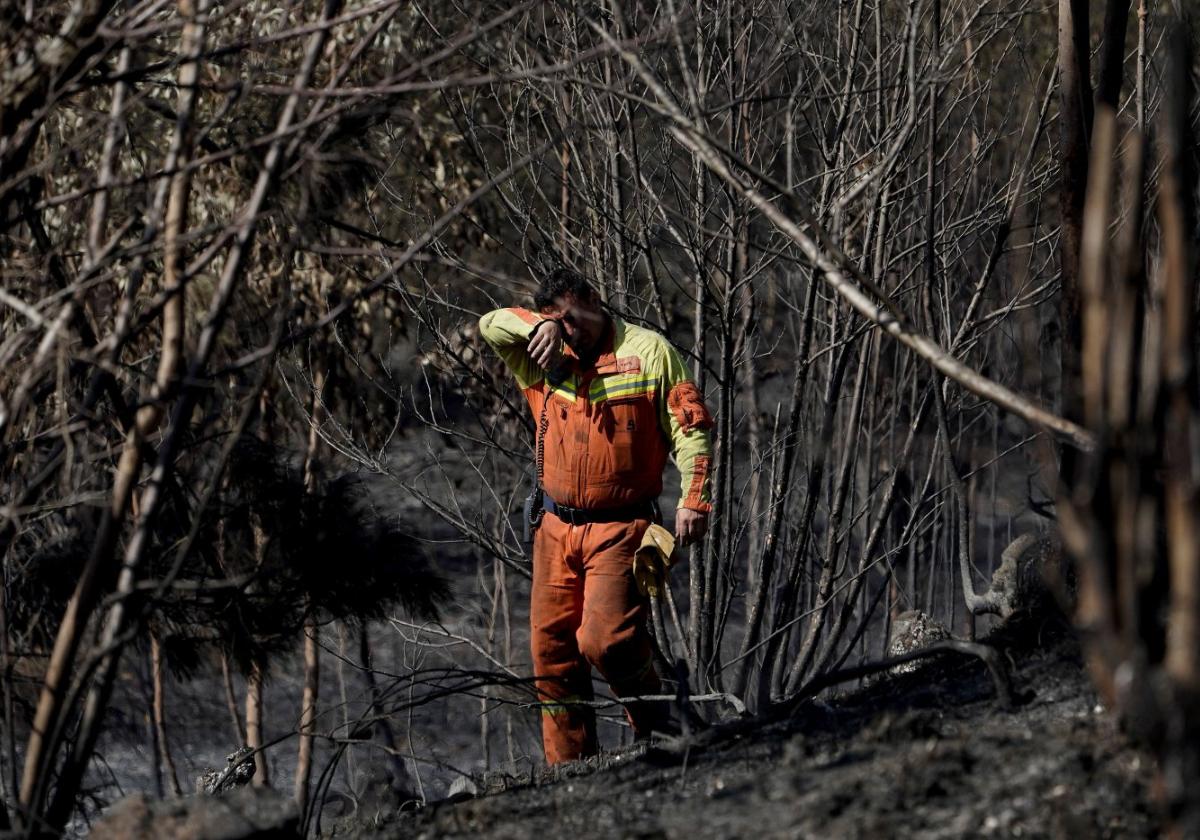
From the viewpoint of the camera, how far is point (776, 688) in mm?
6789

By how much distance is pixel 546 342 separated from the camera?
16.7ft

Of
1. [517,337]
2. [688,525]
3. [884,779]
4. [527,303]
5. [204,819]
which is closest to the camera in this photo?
[884,779]

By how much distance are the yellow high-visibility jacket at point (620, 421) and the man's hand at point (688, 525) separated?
25mm

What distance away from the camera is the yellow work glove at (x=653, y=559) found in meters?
4.97

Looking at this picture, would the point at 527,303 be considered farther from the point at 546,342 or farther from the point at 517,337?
the point at 546,342

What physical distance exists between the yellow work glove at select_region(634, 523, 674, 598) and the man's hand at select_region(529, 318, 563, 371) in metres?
0.70

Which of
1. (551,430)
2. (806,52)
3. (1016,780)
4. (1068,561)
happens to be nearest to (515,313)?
(551,430)

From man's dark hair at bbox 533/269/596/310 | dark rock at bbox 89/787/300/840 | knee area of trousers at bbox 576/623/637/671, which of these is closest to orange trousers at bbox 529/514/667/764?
knee area of trousers at bbox 576/623/637/671

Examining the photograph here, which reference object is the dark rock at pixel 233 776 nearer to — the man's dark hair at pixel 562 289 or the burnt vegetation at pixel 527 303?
the burnt vegetation at pixel 527 303

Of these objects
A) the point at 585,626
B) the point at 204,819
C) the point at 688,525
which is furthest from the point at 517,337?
the point at 204,819

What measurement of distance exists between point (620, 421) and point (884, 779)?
2318 millimetres

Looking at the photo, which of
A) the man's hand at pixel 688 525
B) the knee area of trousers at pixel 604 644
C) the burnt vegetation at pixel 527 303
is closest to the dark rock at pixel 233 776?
the burnt vegetation at pixel 527 303

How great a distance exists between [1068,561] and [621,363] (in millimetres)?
1690

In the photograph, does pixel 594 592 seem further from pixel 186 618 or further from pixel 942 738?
pixel 942 738
